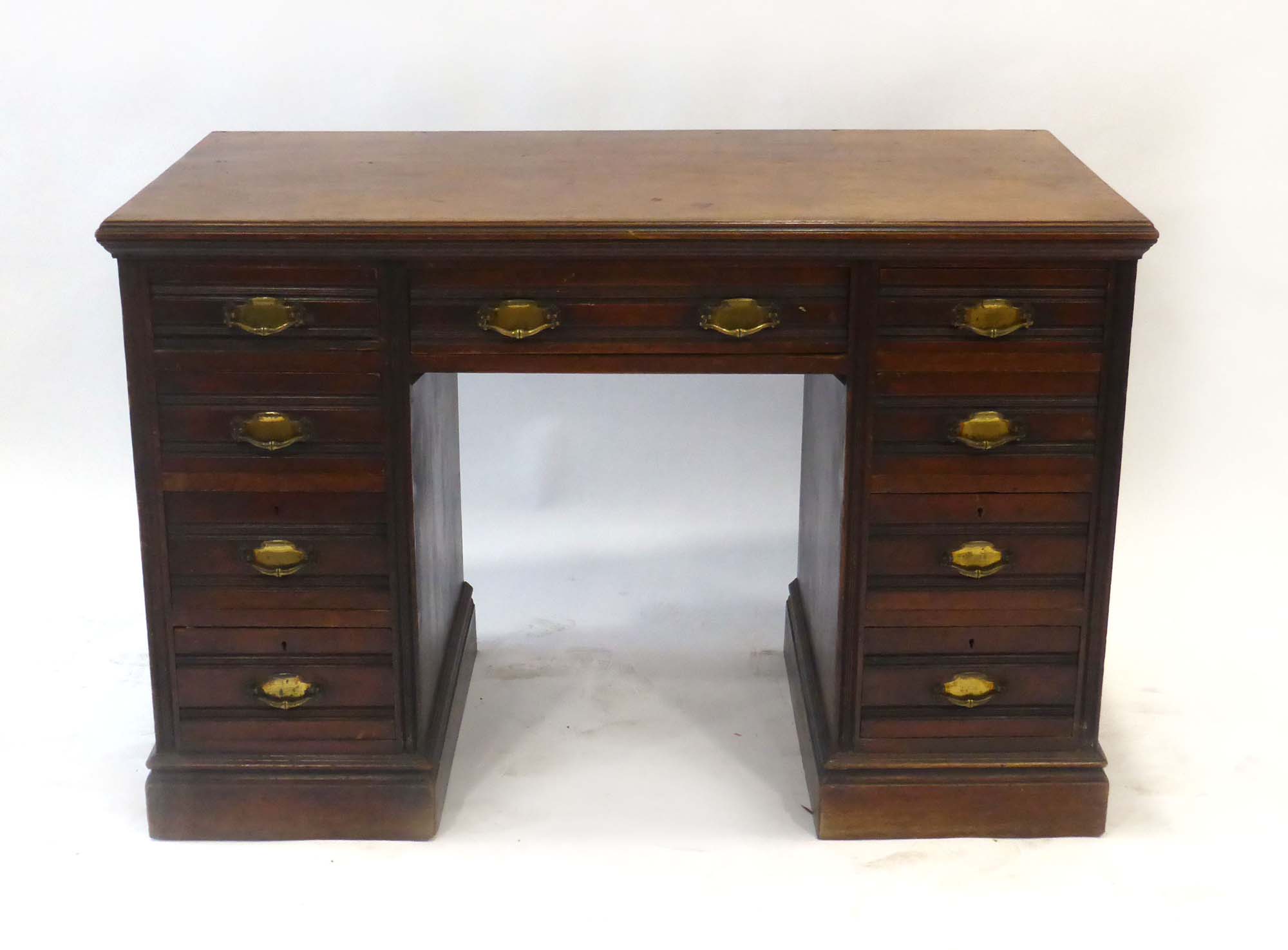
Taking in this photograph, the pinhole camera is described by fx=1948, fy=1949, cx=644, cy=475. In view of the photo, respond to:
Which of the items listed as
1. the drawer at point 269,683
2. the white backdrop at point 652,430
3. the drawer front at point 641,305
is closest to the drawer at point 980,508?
the drawer front at point 641,305

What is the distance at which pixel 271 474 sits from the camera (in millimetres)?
2910

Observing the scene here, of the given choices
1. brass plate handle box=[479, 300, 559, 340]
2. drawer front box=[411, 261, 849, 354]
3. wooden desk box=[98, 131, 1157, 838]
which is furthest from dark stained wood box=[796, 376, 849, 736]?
brass plate handle box=[479, 300, 559, 340]

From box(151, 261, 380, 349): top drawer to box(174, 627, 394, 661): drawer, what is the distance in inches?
17.9

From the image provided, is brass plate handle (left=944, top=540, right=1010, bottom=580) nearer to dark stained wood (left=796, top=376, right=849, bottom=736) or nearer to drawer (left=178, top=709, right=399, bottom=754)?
dark stained wood (left=796, top=376, right=849, bottom=736)

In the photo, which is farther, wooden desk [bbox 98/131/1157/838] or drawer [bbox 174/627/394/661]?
drawer [bbox 174/627/394/661]

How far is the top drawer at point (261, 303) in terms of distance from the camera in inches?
110

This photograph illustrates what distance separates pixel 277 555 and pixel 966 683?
42.3 inches

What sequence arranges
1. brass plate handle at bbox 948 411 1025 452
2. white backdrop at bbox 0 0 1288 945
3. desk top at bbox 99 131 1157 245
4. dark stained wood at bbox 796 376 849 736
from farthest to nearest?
white backdrop at bbox 0 0 1288 945 → dark stained wood at bbox 796 376 849 736 → brass plate handle at bbox 948 411 1025 452 → desk top at bbox 99 131 1157 245

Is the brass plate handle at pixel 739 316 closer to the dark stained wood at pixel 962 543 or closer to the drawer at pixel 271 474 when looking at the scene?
the dark stained wood at pixel 962 543

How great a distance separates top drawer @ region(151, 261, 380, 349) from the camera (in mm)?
2807

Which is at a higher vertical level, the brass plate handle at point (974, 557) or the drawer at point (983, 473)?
the drawer at point (983, 473)

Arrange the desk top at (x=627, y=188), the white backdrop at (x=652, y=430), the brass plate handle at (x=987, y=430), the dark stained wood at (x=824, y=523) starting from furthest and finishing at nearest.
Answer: the white backdrop at (x=652, y=430)
the dark stained wood at (x=824, y=523)
the brass plate handle at (x=987, y=430)
the desk top at (x=627, y=188)

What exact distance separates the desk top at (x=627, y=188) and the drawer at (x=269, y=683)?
26.8 inches

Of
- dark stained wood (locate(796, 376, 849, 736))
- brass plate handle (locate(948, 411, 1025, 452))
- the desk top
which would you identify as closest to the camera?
the desk top
